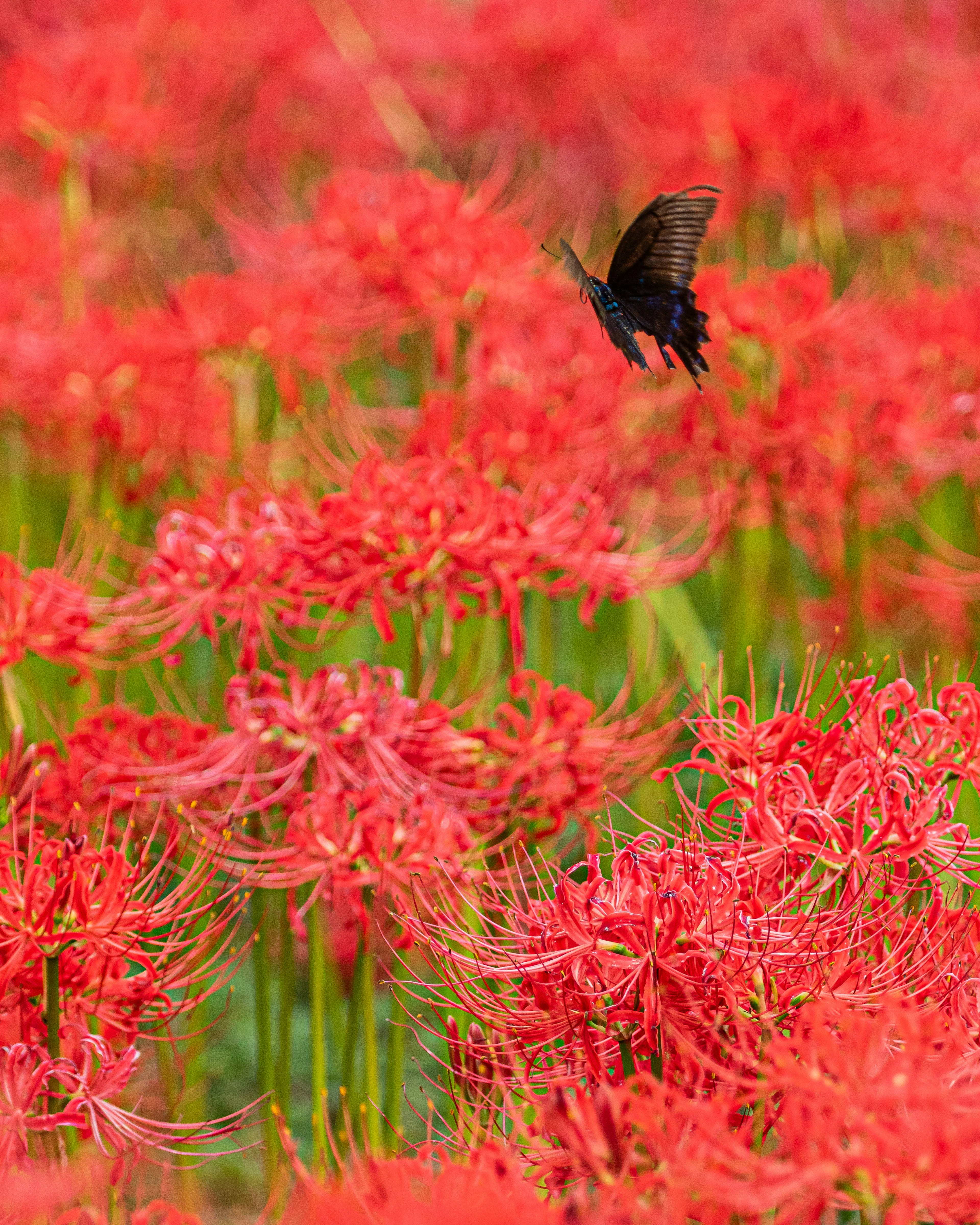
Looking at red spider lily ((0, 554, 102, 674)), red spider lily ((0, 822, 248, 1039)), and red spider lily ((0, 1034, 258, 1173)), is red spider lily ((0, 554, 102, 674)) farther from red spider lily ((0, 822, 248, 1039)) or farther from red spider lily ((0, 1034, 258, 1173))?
red spider lily ((0, 1034, 258, 1173))

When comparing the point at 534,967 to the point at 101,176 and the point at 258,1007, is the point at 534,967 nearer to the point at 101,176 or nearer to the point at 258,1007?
the point at 258,1007

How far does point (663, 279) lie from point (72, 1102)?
42.8 inches

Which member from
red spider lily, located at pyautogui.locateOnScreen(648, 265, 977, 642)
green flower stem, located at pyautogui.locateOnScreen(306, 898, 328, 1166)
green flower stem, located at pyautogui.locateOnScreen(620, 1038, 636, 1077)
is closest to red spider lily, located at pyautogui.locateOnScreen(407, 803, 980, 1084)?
green flower stem, located at pyautogui.locateOnScreen(620, 1038, 636, 1077)

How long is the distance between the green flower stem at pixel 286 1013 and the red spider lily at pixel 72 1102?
13.4 inches

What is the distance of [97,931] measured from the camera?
40.1 inches

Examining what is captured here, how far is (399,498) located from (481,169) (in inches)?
68.7

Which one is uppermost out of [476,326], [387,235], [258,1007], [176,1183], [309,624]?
[387,235]

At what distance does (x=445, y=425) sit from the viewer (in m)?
1.82

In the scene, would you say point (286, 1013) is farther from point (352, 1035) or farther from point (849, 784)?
point (849, 784)

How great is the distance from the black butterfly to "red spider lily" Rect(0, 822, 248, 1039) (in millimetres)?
730

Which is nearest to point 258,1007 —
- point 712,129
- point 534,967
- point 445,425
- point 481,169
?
point 534,967

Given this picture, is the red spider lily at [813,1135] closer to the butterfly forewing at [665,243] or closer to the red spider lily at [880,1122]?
the red spider lily at [880,1122]

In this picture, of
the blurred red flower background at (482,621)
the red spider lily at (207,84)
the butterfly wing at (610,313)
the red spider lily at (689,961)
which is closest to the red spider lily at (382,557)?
the blurred red flower background at (482,621)

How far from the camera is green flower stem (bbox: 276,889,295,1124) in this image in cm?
142
